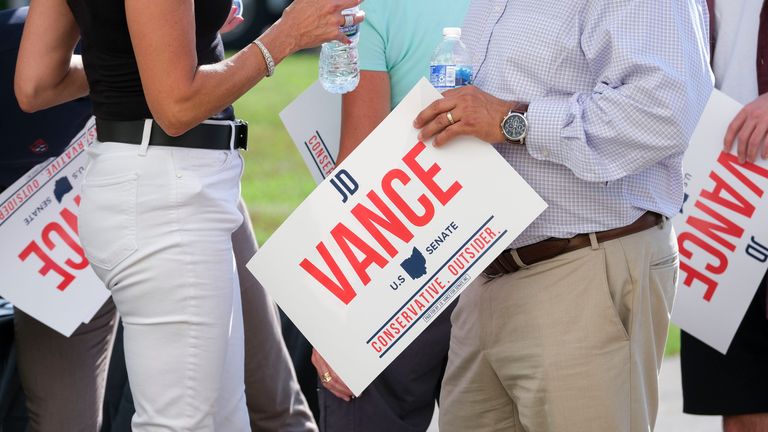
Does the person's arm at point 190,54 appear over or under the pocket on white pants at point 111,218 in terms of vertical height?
over

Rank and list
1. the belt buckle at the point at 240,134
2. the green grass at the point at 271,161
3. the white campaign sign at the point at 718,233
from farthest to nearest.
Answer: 1. the green grass at the point at 271,161
2. the white campaign sign at the point at 718,233
3. the belt buckle at the point at 240,134

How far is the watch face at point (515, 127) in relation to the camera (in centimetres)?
235

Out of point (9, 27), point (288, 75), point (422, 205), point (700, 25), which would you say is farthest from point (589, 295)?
point (288, 75)

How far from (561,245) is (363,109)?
2.39 feet

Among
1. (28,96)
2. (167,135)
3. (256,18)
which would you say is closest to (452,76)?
(167,135)

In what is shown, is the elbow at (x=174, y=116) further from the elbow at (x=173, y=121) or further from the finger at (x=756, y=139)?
the finger at (x=756, y=139)

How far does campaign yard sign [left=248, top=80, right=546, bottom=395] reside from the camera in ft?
7.95

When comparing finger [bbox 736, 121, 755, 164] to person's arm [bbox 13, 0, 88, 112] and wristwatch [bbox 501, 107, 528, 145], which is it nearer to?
wristwatch [bbox 501, 107, 528, 145]

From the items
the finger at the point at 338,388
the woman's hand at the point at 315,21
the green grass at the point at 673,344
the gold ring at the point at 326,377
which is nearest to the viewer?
the woman's hand at the point at 315,21

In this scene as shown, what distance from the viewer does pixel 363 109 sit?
2932 mm

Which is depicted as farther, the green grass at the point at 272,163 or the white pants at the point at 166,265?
the green grass at the point at 272,163

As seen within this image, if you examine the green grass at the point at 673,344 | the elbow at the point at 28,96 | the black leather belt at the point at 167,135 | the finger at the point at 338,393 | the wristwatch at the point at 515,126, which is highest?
the wristwatch at the point at 515,126

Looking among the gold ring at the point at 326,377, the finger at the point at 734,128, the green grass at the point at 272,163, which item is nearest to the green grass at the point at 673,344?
the green grass at the point at 272,163

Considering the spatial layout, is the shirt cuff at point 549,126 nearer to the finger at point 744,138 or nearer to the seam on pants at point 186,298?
the seam on pants at point 186,298
